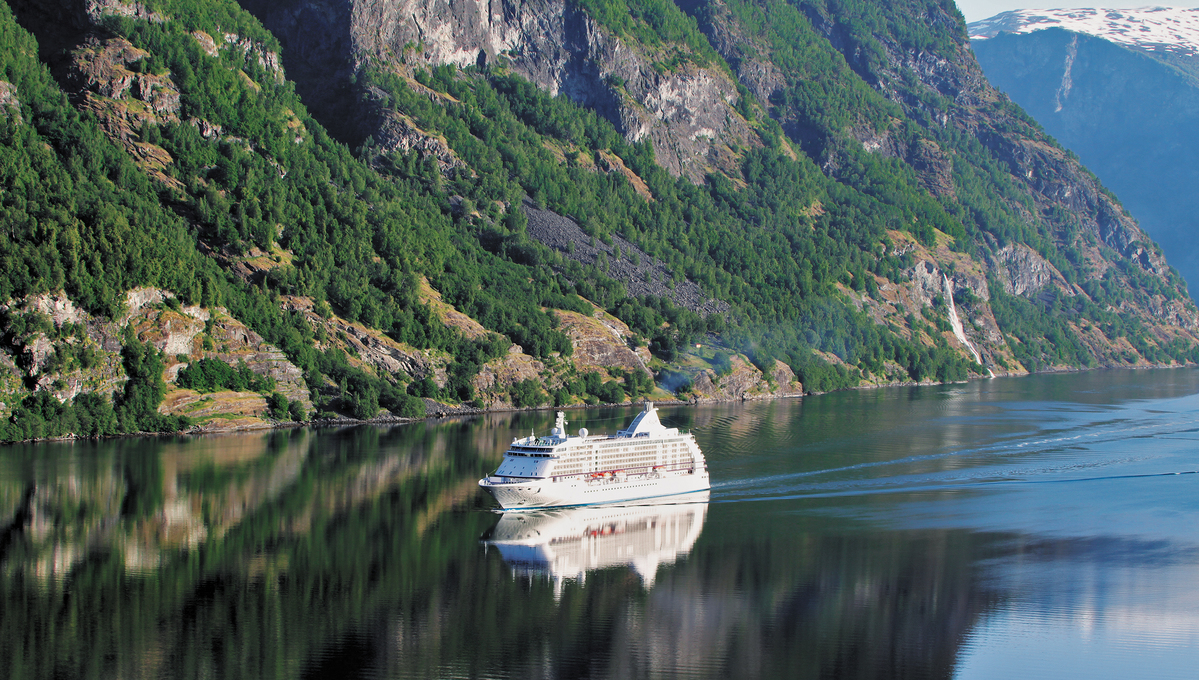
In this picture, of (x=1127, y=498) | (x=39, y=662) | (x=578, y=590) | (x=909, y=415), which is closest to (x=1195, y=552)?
(x=1127, y=498)

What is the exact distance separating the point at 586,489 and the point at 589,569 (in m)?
18.9

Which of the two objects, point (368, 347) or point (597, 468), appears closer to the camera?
point (597, 468)

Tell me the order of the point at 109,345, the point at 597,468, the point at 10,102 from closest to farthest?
the point at 597,468 < the point at 109,345 < the point at 10,102

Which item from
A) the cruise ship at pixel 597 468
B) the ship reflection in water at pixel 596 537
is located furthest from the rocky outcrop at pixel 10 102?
the ship reflection in water at pixel 596 537

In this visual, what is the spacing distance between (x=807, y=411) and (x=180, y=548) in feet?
358

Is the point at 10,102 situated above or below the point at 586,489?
above

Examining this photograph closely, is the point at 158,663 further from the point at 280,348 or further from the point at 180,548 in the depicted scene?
the point at 280,348

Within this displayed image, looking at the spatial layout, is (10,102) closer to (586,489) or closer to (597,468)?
(597,468)

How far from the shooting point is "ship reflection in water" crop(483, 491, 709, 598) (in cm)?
7056

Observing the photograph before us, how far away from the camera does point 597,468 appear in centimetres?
9012

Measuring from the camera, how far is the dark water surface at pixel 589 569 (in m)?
54.7

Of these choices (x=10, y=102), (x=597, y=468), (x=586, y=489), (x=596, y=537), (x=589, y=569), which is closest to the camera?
(x=589, y=569)

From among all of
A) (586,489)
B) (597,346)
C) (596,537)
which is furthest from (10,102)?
(596,537)

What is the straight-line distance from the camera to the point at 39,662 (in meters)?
51.8
